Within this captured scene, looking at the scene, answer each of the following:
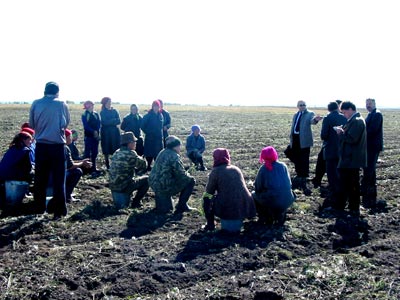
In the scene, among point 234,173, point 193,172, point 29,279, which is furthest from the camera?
point 193,172

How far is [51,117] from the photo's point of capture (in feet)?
27.6

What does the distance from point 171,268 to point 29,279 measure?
5.72 ft

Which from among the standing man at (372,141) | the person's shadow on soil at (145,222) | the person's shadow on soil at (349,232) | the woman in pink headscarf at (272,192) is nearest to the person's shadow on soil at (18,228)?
the person's shadow on soil at (145,222)

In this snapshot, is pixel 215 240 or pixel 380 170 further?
pixel 380 170

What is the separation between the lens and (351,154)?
9328 mm

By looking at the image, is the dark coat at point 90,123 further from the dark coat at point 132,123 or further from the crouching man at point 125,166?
the crouching man at point 125,166

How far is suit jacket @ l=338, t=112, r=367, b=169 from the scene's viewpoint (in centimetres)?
920

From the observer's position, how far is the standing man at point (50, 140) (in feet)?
27.5

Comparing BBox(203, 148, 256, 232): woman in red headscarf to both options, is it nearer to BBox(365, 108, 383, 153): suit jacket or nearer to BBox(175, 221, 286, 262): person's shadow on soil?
BBox(175, 221, 286, 262): person's shadow on soil

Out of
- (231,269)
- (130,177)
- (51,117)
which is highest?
(51,117)

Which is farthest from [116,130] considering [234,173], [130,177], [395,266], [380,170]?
[395,266]

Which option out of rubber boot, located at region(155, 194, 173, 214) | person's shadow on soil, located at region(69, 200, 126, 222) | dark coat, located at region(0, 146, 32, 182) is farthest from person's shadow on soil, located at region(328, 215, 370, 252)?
dark coat, located at region(0, 146, 32, 182)

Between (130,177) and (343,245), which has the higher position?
(130,177)

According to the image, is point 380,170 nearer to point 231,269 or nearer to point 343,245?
point 343,245
